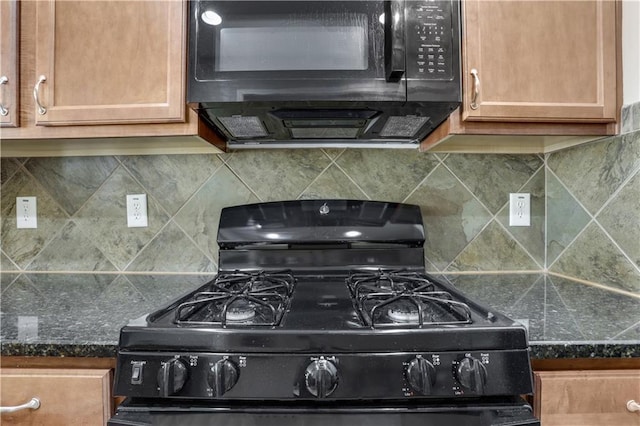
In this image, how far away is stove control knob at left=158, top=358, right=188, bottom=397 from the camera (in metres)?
0.67

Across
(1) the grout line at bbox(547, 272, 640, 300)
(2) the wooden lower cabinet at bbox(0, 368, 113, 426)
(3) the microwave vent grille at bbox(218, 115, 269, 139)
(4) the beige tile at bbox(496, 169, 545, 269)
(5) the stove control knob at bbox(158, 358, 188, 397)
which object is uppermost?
(3) the microwave vent grille at bbox(218, 115, 269, 139)

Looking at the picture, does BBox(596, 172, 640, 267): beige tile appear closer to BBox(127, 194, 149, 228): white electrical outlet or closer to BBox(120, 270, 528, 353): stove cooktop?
BBox(120, 270, 528, 353): stove cooktop

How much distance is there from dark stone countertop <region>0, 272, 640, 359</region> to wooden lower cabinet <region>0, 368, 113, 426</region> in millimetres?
51

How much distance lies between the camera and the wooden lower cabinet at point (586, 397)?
0.73 meters

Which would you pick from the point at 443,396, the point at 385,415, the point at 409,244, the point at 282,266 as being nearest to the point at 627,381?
the point at 443,396

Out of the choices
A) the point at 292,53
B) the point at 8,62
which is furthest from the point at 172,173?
the point at 292,53

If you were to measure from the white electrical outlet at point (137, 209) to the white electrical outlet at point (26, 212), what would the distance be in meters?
0.36

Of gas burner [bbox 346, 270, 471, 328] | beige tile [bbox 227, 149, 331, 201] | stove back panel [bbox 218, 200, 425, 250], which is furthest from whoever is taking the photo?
beige tile [bbox 227, 149, 331, 201]

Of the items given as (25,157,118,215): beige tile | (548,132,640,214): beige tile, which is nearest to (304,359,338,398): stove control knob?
(548,132,640,214): beige tile

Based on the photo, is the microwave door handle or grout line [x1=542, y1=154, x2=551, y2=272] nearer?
the microwave door handle

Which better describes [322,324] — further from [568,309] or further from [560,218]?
[560,218]

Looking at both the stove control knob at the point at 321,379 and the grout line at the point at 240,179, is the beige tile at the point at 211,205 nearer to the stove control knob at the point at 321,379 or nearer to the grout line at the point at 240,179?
the grout line at the point at 240,179

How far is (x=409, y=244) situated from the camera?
1254mm

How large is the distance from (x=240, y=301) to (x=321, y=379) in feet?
1.11
